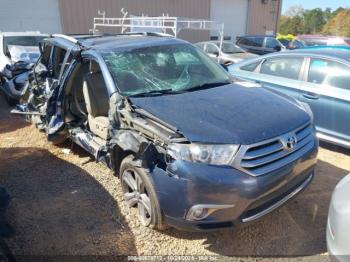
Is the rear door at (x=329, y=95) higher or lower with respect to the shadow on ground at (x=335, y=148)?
higher

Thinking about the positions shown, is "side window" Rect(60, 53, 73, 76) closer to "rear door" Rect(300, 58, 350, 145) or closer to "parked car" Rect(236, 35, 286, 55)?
"rear door" Rect(300, 58, 350, 145)

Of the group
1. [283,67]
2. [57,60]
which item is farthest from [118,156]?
[283,67]

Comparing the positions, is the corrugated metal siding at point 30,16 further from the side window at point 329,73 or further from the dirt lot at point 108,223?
the side window at point 329,73

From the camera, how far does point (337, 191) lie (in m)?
2.44

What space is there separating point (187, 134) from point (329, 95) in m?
2.84

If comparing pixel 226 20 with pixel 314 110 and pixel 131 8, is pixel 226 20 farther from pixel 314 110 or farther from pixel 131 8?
pixel 314 110

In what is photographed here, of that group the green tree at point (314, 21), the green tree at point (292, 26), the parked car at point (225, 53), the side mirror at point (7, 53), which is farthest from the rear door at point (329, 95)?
the green tree at point (314, 21)

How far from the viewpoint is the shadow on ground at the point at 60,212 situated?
290 centimetres

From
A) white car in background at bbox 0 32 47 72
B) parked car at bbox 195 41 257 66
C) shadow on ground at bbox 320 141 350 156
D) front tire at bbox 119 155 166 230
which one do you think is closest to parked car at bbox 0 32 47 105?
white car in background at bbox 0 32 47 72

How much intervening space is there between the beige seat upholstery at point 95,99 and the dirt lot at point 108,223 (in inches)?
24.4

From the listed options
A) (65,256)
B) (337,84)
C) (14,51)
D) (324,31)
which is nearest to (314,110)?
(337,84)

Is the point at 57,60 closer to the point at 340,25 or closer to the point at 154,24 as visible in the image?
the point at 154,24

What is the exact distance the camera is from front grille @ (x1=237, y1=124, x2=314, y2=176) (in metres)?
2.53

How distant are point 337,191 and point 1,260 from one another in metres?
2.58
